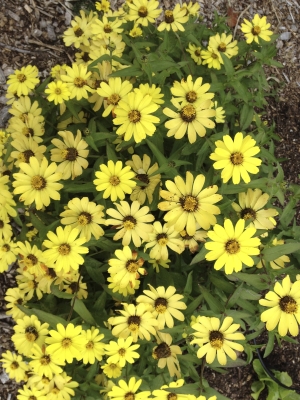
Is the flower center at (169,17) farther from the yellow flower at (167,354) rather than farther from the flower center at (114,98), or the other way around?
the yellow flower at (167,354)

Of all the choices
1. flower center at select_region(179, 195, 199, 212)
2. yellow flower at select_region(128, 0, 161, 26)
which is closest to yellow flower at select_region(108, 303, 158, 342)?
flower center at select_region(179, 195, 199, 212)

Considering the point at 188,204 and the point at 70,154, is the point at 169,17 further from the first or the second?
the point at 188,204

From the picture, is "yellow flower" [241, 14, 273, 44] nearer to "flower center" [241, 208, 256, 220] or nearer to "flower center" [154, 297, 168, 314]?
"flower center" [241, 208, 256, 220]

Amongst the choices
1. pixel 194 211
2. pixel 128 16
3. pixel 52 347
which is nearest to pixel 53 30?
pixel 128 16

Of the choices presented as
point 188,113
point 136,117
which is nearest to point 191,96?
point 188,113

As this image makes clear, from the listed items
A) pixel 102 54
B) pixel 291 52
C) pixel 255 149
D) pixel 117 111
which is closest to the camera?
pixel 255 149

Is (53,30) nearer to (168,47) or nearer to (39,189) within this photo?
(168,47)
